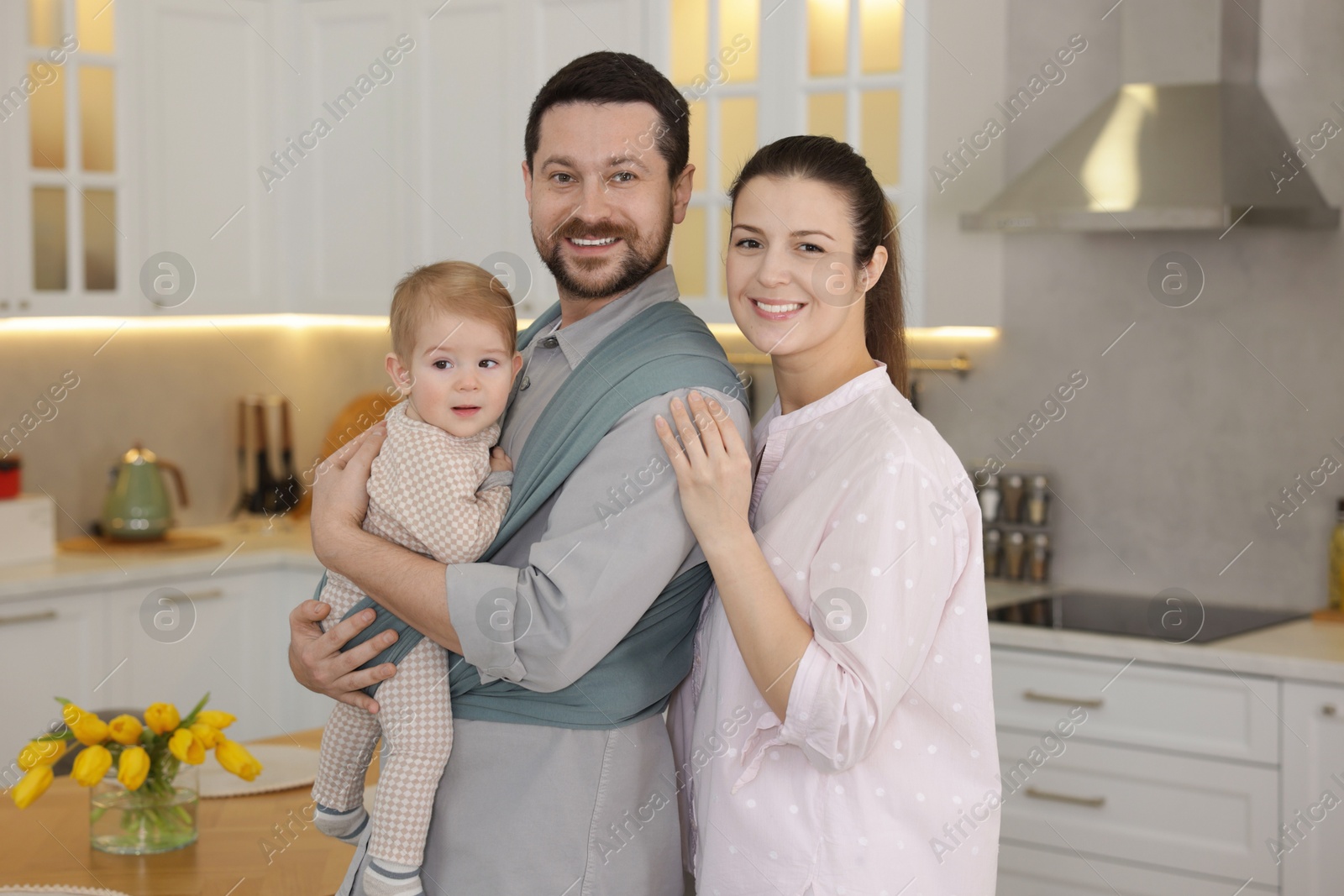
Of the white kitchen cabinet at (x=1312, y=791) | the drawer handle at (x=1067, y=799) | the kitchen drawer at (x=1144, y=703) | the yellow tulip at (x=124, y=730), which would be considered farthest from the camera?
the drawer handle at (x=1067, y=799)

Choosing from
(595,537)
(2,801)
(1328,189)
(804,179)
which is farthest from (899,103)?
(2,801)

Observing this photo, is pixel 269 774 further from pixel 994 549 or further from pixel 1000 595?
pixel 994 549

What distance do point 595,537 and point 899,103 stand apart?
215cm

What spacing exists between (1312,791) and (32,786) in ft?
7.22

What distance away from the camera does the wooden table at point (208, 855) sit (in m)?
1.67

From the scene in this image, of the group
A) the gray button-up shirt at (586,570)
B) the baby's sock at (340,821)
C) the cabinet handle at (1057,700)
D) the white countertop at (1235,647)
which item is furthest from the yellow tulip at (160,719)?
the cabinet handle at (1057,700)

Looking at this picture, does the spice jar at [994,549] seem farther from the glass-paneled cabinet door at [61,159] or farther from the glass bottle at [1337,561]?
the glass-paneled cabinet door at [61,159]

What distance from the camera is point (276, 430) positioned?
14.4 ft

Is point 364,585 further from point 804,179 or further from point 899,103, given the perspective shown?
point 899,103

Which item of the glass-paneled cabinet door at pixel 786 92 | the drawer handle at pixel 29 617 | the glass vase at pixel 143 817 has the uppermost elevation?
the glass-paneled cabinet door at pixel 786 92

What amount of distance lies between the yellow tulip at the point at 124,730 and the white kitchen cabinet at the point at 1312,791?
206 centimetres

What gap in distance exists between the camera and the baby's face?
1.57m

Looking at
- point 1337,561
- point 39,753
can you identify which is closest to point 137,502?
point 39,753

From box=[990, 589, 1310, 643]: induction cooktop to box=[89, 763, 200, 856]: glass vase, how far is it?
182 centimetres
